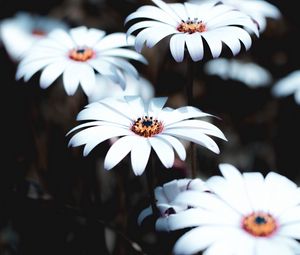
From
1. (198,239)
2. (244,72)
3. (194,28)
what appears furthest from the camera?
(244,72)

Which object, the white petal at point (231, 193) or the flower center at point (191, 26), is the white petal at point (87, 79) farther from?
the white petal at point (231, 193)

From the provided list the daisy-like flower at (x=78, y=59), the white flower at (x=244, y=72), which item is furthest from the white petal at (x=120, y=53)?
the white flower at (x=244, y=72)

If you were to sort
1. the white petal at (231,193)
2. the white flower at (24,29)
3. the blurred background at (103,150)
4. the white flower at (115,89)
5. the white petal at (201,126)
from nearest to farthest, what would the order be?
1. the white petal at (231,193)
2. the white petal at (201,126)
3. the blurred background at (103,150)
4. the white flower at (115,89)
5. the white flower at (24,29)

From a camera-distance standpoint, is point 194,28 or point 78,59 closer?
point 194,28

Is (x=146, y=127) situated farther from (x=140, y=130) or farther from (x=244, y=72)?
(x=244, y=72)

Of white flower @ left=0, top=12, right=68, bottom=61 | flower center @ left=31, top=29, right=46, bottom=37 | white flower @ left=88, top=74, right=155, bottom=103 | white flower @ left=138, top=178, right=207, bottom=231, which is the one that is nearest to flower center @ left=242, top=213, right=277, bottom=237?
white flower @ left=138, top=178, right=207, bottom=231

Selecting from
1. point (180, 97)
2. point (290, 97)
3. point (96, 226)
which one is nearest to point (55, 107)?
point (180, 97)

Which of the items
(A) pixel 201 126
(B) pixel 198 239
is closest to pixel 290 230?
(B) pixel 198 239

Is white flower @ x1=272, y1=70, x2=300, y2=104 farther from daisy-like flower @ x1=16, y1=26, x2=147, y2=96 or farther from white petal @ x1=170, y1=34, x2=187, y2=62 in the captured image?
white petal @ x1=170, y1=34, x2=187, y2=62
